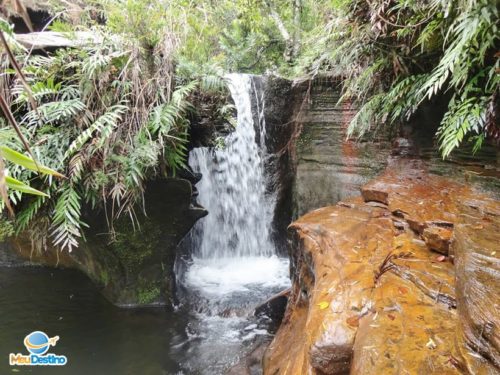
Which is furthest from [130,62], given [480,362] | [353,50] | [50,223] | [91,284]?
[480,362]

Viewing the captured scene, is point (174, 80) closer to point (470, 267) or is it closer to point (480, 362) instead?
point (470, 267)

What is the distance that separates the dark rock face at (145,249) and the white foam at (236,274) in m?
0.78

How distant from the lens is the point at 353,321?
2164 mm

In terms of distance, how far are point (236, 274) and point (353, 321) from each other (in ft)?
15.0

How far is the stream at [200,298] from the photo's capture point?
4.46 metres

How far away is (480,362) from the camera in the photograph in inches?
58.2

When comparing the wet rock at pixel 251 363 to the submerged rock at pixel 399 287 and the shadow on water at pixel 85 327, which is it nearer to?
the submerged rock at pixel 399 287

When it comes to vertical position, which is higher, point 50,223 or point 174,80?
point 174,80

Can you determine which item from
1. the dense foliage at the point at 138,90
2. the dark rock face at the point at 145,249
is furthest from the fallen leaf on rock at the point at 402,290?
the dark rock face at the point at 145,249

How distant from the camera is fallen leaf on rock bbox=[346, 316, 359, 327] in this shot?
214 centimetres

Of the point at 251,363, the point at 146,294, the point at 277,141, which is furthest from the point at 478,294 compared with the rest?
the point at 277,141

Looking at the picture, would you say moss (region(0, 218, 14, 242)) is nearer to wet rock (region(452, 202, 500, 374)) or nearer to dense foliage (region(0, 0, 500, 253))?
dense foliage (region(0, 0, 500, 253))

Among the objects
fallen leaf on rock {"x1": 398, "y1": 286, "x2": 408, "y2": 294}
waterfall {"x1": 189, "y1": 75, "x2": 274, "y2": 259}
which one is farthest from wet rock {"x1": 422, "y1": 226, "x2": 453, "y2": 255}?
waterfall {"x1": 189, "y1": 75, "x2": 274, "y2": 259}

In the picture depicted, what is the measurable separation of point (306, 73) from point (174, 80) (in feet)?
10.2
